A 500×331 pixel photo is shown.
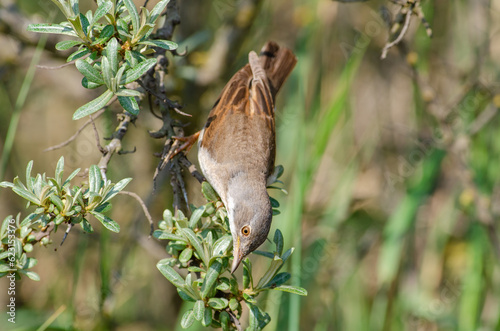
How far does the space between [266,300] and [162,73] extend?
1.78 metres

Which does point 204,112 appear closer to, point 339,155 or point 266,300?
point 339,155

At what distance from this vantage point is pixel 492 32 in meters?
5.29

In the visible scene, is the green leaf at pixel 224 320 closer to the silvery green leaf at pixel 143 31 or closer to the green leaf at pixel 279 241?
the green leaf at pixel 279 241

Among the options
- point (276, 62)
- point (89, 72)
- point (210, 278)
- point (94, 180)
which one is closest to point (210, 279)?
point (210, 278)

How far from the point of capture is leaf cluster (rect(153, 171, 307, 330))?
2.05 m

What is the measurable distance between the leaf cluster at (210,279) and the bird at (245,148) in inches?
20.2

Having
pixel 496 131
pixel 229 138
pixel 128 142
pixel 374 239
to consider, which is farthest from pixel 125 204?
pixel 496 131

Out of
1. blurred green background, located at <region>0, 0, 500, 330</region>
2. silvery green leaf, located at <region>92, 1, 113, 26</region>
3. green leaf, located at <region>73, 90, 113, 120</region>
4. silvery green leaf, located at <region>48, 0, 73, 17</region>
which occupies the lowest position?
blurred green background, located at <region>0, 0, 500, 330</region>

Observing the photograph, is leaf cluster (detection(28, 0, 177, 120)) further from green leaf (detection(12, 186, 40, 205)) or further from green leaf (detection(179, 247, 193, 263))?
green leaf (detection(179, 247, 193, 263))

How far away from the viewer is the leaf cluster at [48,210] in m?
1.96

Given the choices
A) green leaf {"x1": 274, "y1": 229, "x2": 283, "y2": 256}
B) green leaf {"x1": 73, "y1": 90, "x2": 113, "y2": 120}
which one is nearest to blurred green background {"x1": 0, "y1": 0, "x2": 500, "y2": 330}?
green leaf {"x1": 274, "y1": 229, "x2": 283, "y2": 256}

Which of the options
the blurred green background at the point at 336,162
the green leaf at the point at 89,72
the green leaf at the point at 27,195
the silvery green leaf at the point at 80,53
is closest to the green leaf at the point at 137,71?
the green leaf at the point at 89,72

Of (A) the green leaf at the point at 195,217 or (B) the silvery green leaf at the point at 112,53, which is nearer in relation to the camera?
(B) the silvery green leaf at the point at 112,53

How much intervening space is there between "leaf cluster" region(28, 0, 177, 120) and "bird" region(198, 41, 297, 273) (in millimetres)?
941
